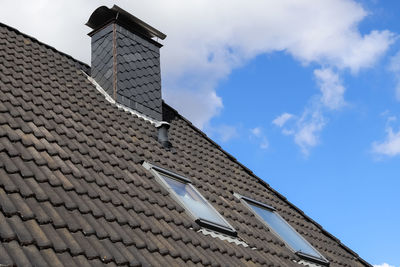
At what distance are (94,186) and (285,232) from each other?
3.43 m

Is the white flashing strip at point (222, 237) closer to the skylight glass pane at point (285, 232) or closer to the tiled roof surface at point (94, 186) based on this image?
the tiled roof surface at point (94, 186)

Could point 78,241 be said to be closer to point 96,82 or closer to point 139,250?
point 139,250

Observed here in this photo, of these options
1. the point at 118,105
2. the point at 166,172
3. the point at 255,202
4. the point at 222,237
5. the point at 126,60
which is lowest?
the point at 222,237

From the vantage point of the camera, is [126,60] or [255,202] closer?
[255,202]

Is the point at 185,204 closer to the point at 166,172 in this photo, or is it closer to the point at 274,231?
the point at 166,172

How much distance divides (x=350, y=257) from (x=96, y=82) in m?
5.26

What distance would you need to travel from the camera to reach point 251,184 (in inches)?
322

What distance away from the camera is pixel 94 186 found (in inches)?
181

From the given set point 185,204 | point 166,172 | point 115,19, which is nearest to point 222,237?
point 185,204

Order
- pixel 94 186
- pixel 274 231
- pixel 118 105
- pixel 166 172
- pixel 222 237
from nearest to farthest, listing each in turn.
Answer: pixel 94 186
pixel 222 237
pixel 166 172
pixel 274 231
pixel 118 105

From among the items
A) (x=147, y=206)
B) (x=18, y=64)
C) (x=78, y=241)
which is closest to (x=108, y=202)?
(x=147, y=206)

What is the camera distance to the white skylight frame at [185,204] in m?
5.34

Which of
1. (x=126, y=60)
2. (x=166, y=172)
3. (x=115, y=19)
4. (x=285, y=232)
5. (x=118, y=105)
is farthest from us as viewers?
(x=115, y=19)

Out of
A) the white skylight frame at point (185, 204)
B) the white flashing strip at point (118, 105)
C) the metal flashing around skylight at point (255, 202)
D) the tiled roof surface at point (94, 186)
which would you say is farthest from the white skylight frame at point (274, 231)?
the white flashing strip at point (118, 105)
